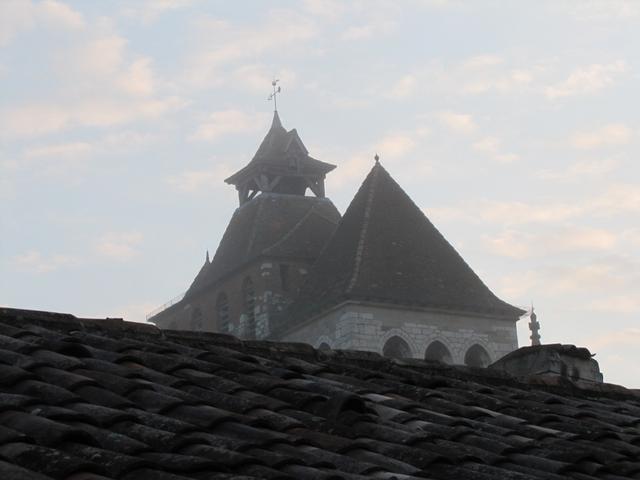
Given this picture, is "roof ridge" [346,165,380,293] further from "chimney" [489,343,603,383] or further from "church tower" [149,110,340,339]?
"chimney" [489,343,603,383]

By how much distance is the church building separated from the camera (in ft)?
157

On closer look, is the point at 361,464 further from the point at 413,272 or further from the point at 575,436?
the point at 413,272

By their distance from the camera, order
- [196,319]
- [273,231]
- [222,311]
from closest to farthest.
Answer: [273,231], [222,311], [196,319]

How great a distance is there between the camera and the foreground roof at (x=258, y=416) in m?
4.28

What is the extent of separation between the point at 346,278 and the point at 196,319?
10.8 metres

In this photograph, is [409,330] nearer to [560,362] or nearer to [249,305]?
[249,305]

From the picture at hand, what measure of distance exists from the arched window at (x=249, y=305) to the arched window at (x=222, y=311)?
5.40 feet

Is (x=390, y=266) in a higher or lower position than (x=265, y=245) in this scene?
lower

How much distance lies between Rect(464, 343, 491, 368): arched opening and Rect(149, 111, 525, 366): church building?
0.03 metres

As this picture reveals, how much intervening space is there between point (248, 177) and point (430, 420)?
51.3 meters

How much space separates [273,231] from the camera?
54.0 metres

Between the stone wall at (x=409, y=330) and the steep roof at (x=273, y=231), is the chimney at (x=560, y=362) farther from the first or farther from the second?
the steep roof at (x=273, y=231)

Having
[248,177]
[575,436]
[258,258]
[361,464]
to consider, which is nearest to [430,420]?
[575,436]

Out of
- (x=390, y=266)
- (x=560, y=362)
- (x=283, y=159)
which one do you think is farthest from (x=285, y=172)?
(x=560, y=362)
